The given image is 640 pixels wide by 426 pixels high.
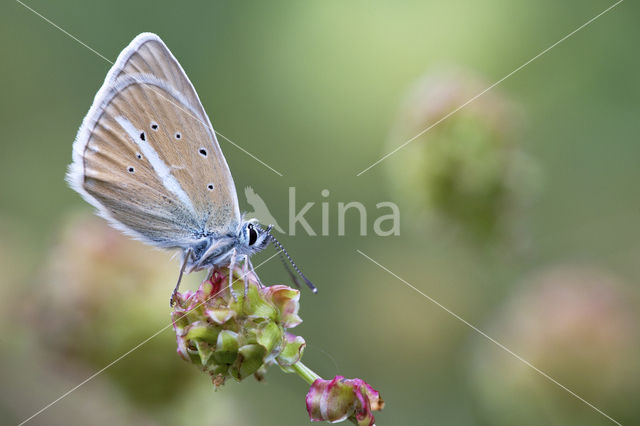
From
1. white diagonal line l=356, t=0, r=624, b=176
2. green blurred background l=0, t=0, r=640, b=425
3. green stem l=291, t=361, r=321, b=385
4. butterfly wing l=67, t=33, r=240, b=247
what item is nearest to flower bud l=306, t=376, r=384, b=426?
green stem l=291, t=361, r=321, b=385

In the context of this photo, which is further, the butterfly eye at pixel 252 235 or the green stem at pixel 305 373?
the butterfly eye at pixel 252 235

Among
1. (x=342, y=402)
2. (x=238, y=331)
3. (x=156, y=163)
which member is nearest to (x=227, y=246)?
(x=156, y=163)

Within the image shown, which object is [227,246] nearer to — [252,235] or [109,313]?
[252,235]

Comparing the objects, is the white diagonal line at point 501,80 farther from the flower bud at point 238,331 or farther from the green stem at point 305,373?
the green stem at point 305,373

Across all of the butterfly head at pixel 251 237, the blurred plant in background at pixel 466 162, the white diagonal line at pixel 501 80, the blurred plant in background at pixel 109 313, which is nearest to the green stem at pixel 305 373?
the butterfly head at pixel 251 237

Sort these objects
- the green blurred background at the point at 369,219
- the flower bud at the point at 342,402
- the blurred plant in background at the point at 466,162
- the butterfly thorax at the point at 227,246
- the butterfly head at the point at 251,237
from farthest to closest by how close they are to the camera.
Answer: the blurred plant in background at the point at 466,162 → the green blurred background at the point at 369,219 → the butterfly head at the point at 251,237 → the butterfly thorax at the point at 227,246 → the flower bud at the point at 342,402

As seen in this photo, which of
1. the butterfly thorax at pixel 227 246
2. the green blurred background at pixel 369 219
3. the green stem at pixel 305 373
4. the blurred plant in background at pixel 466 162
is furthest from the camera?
the blurred plant in background at pixel 466 162

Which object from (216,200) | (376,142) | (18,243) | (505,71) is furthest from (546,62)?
(18,243)
